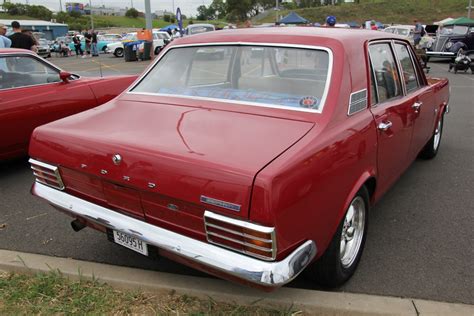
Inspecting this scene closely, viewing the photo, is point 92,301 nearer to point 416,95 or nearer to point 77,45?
point 416,95

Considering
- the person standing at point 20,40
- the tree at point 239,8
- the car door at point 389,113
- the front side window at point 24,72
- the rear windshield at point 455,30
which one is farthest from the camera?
the tree at point 239,8

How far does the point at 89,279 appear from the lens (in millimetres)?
2852

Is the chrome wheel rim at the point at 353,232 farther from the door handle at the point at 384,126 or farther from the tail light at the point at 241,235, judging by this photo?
the tail light at the point at 241,235

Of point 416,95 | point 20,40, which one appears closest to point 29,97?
point 416,95

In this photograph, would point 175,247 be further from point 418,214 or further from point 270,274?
point 418,214

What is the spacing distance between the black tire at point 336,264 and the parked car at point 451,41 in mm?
18476

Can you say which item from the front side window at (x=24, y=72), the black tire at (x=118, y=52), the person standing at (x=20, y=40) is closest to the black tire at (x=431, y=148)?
the front side window at (x=24, y=72)

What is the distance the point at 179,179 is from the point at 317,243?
2.72 ft

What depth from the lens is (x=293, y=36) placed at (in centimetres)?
307

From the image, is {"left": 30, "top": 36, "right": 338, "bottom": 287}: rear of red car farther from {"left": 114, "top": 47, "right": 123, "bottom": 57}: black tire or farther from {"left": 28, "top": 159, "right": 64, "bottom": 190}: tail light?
{"left": 114, "top": 47, "right": 123, "bottom": 57}: black tire

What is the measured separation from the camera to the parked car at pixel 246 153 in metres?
2.07

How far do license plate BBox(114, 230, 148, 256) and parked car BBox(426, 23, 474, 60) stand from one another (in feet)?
64.1

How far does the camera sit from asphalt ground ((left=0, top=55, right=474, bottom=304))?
2.88 meters

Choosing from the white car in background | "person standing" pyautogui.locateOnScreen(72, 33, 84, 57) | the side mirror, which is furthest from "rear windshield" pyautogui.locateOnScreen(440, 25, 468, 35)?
"person standing" pyautogui.locateOnScreen(72, 33, 84, 57)
